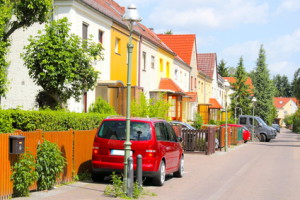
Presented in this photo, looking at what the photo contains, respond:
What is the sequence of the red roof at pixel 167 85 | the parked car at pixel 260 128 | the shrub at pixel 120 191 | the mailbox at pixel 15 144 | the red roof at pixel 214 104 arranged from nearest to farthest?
1. the mailbox at pixel 15 144
2. the shrub at pixel 120 191
3. the red roof at pixel 167 85
4. the parked car at pixel 260 128
5. the red roof at pixel 214 104

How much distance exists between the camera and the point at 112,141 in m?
12.1

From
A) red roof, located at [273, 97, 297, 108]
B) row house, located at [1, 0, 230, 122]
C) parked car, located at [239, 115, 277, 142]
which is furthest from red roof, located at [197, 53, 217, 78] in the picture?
red roof, located at [273, 97, 297, 108]

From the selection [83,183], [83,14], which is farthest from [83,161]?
[83,14]

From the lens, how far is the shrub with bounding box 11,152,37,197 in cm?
966

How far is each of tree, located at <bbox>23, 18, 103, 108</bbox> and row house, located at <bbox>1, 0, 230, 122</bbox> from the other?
1412mm

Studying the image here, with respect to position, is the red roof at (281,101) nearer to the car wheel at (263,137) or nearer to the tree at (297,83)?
the tree at (297,83)

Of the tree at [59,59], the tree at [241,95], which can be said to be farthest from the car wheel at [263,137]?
the tree at [241,95]

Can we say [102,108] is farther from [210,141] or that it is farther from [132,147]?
[132,147]

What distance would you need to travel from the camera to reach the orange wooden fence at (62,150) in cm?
938

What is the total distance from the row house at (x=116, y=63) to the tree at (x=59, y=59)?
4.63 ft

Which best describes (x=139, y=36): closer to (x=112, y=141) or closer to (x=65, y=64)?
(x=65, y=64)

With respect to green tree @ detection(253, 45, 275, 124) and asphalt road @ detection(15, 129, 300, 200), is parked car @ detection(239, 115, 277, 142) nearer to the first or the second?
asphalt road @ detection(15, 129, 300, 200)

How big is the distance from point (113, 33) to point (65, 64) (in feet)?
34.4

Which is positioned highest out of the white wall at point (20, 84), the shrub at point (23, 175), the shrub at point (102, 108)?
the white wall at point (20, 84)
